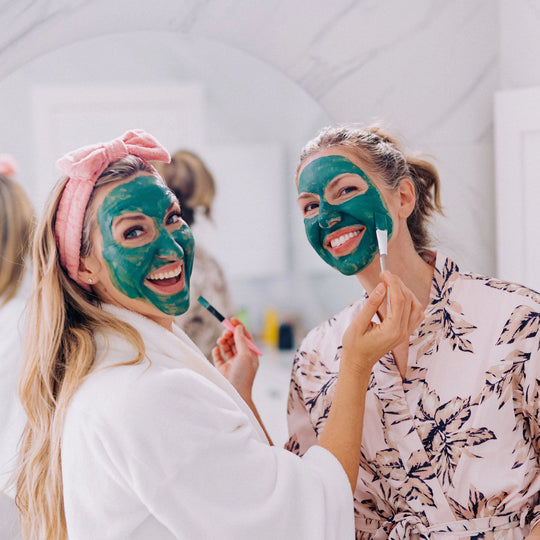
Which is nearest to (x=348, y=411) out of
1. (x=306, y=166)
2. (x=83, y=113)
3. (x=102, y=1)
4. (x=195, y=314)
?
(x=306, y=166)

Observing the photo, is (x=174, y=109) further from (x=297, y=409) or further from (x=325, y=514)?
(x=325, y=514)

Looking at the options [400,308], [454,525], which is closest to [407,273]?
[400,308]

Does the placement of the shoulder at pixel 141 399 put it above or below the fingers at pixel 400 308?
below

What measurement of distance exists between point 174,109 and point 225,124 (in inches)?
5.2

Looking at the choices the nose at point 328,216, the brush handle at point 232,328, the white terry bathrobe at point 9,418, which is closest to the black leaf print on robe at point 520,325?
the nose at point 328,216

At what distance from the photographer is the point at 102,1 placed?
4.86 feet

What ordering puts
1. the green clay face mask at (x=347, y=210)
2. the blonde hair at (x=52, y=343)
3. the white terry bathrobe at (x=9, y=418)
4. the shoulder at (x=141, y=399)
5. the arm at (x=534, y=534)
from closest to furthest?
the shoulder at (x=141, y=399), the blonde hair at (x=52, y=343), the arm at (x=534, y=534), the green clay face mask at (x=347, y=210), the white terry bathrobe at (x=9, y=418)

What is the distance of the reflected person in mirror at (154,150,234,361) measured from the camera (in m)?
1.54

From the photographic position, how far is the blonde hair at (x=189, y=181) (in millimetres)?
1530

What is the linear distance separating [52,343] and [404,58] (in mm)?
1244

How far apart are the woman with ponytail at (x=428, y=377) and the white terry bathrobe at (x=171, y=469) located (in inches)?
11.4

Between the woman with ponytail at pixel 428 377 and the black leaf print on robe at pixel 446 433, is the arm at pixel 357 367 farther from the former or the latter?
the black leaf print on robe at pixel 446 433

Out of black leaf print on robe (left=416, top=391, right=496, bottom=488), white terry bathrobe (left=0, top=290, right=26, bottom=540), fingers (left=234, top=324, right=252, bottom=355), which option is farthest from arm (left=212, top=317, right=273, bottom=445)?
white terry bathrobe (left=0, top=290, right=26, bottom=540)

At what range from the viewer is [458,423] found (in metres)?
1.18
